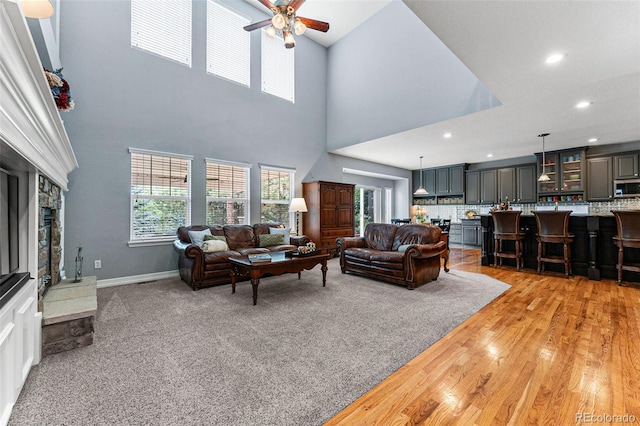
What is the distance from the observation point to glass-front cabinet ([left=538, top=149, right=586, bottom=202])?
6.79 m

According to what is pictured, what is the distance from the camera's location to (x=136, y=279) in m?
Answer: 4.41

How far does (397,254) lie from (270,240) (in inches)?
92.1

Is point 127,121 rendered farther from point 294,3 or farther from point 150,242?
point 294,3

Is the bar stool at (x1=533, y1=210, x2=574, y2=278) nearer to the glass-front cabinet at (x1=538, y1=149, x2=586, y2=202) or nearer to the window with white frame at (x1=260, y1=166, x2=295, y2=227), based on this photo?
the glass-front cabinet at (x1=538, y1=149, x2=586, y2=202)

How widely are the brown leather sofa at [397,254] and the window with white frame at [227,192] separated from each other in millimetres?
2254

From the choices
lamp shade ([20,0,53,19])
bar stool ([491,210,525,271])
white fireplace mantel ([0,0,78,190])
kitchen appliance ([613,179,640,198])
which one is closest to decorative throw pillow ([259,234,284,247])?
white fireplace mantel ([0,0,78,190])

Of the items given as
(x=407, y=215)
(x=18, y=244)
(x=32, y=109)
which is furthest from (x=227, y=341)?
(x=407, y=215)

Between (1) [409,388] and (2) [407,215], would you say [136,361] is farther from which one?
(2) [407,215]

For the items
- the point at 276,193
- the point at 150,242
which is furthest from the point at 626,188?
the point at 150,242

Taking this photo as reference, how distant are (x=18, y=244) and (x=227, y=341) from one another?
1.70 m

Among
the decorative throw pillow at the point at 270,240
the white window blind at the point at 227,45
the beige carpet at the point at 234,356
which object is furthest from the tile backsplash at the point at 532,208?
the white window blind at the point at 227,45

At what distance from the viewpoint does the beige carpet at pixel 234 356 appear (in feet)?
4.97

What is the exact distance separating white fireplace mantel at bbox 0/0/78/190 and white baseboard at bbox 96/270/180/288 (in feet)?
9.65

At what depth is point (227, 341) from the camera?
2316 mm
